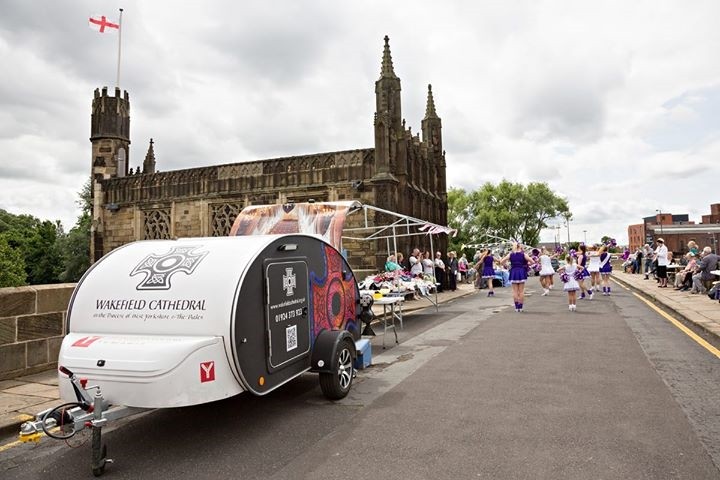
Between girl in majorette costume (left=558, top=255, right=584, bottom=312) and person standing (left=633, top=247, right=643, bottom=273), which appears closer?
girl in majorette costume (left=558, top=255, right=584, bottom=312)

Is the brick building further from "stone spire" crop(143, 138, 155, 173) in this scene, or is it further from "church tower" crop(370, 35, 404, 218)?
"stone spire" crop(143, 138, 155, 173)

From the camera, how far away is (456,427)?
4629mm

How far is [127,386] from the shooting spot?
12.9 feet

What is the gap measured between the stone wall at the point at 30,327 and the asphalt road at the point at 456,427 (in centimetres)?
278

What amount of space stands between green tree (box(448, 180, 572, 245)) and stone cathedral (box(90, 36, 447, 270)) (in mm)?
36570

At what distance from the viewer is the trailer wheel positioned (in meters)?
5.50

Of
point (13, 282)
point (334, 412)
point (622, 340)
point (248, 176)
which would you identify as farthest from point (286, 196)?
point (13, 282)

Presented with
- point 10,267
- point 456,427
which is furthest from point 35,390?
point 10,267

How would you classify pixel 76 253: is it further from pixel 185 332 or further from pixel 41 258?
pixel 185 332

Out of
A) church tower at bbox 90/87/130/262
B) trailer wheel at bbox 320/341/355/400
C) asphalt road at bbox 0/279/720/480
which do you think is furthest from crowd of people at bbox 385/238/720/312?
church tower at bbox 90/87/130/262

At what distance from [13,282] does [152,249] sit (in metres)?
53.6

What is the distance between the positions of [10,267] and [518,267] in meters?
51.8

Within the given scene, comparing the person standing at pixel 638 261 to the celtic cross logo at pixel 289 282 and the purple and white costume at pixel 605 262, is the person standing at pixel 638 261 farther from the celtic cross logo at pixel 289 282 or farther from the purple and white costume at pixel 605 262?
the celtic cross logo at pixel 289 282

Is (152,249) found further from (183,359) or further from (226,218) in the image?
(226,218)
